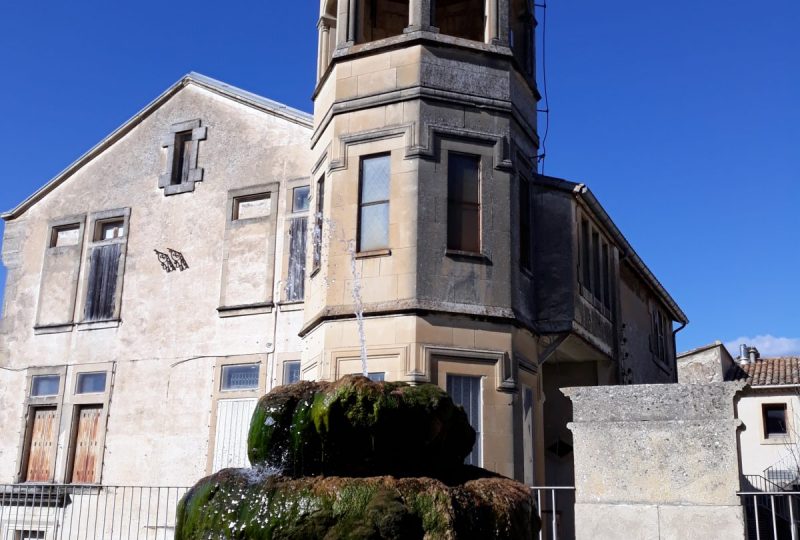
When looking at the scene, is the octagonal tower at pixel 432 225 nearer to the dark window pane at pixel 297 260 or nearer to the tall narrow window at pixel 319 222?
the tall narrow window at pixel 319 222

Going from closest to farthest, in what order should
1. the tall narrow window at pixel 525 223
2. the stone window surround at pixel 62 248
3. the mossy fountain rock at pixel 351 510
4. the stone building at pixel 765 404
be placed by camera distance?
the mossy fountain rock at pixel 351 510, the tall narrow window at pixel 525 223, the stone window surround at pixel 62 248, the stone building at pixel 765 404

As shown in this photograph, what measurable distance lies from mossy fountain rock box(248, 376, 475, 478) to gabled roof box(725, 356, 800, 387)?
31.7 metres

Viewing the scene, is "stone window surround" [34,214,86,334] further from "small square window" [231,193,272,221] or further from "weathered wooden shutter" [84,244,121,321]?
"small square window" [231,193,272,221]

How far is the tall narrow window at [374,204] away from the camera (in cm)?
1381

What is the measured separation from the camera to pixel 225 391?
1652 centimetres

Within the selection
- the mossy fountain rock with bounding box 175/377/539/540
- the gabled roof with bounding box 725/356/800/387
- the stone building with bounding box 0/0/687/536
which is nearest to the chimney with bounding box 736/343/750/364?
the gabled roof with bounding box 725/356/800/387

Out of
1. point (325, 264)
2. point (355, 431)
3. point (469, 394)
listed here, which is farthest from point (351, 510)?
point (325, 264)

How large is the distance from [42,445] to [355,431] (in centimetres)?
1460

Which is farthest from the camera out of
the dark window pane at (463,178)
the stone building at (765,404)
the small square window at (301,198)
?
the stone building at (765,404)

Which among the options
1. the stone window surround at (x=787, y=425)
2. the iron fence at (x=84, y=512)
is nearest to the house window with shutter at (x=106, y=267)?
the iron fence at (x=84, y=512)

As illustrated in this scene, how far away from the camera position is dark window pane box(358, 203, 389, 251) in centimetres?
1378

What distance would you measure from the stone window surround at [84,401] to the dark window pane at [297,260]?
14.2ft

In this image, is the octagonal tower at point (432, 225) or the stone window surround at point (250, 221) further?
the stone window surround at point (250, 221)

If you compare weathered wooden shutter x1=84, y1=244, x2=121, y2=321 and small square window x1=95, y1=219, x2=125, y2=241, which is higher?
small square window x1=95, y1=219, x2=125, y2=241
